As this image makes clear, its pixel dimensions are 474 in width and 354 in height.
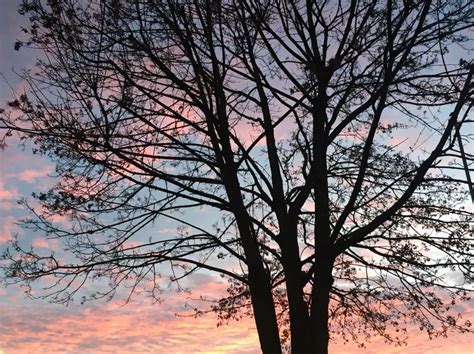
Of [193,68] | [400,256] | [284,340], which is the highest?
[193,68]

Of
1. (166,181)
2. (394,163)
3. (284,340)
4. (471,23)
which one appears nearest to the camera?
(471,23)

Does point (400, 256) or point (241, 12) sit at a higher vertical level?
point (241, 12)

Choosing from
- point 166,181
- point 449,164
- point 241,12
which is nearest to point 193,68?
point 241,12

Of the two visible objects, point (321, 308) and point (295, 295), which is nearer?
point (321, 308)

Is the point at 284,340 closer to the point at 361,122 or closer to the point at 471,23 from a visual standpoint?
the point at 361,122

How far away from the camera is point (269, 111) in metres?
9.52

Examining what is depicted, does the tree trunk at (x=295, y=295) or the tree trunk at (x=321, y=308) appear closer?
the tree trunk at (x=321, y=308)

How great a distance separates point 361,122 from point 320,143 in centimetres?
205

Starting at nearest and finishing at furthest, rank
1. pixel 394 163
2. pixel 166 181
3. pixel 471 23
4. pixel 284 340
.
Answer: pixel 471 23 → pixel 166 181 → pixel 394 163 → pixel 284 340

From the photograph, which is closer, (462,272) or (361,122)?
(462,272)

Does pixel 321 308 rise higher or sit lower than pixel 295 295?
lower

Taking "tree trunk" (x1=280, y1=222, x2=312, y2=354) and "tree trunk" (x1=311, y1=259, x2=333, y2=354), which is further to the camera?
"tree trunk" (x1=280, y1=222, x2=312, y2=354)

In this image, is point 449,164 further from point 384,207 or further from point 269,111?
point 269,111

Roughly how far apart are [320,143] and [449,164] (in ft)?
6.37
